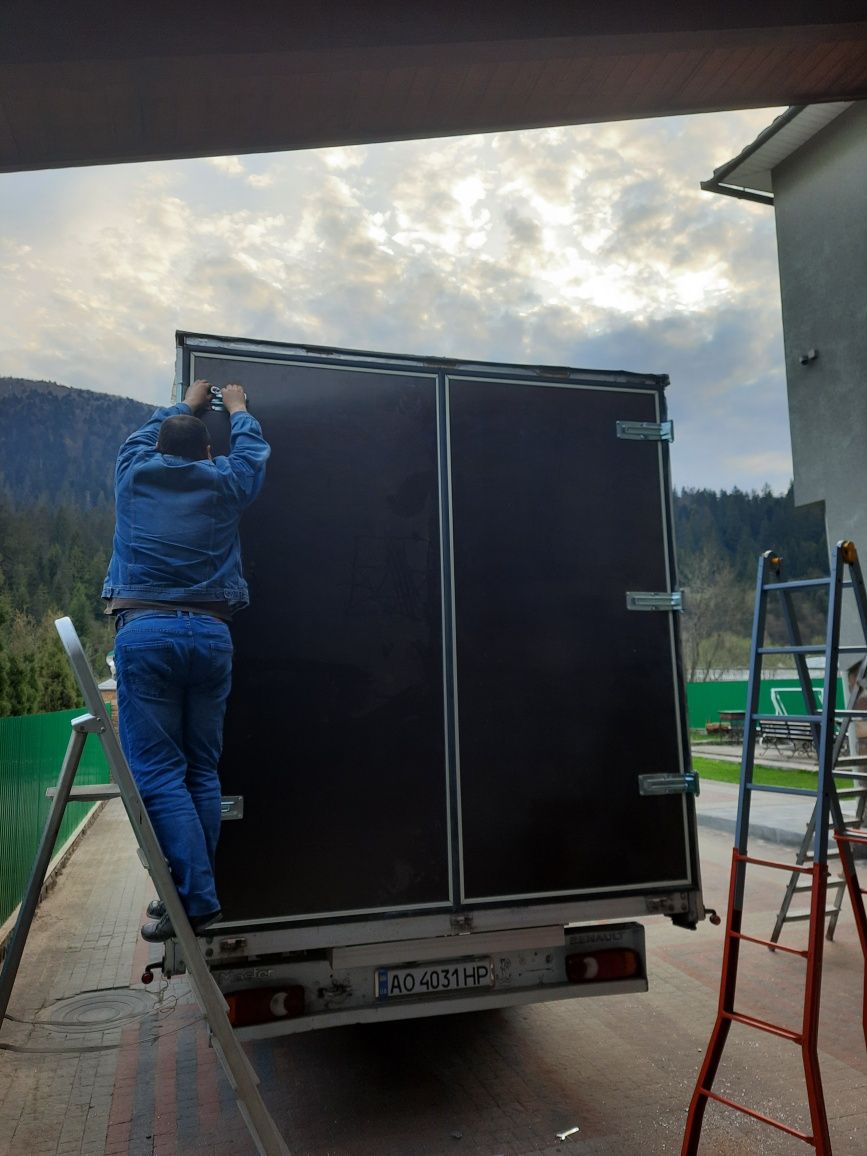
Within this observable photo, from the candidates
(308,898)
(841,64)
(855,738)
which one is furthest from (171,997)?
(841,64)

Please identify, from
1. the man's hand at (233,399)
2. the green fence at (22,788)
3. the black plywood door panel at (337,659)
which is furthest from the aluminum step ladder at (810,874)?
the green fence at (22,788)

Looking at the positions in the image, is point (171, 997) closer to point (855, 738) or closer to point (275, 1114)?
point (275, 1114)

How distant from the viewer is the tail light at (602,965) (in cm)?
391

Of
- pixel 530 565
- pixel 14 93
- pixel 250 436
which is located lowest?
pixel 530 565

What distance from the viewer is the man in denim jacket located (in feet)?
9.65

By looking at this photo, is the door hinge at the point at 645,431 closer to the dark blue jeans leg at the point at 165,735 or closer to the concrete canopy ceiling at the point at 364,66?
the dark blue jeans leg at the point at 165,735

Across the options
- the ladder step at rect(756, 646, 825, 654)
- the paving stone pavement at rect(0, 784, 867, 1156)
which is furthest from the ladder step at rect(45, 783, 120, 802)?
the ladder step at rect(756, 646, 825, 654)

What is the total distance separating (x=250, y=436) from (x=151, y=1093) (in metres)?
3.27

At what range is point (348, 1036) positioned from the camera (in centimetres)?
474

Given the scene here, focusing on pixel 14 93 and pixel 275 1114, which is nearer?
pixel 275 1114

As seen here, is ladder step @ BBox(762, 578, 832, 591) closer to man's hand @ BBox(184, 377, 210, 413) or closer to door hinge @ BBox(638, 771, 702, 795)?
door hinge @ BBox(638, 771, 702, 795)

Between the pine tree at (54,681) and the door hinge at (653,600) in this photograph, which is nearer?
the door hinge at (653,600)

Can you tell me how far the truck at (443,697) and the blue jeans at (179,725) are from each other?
344 mm

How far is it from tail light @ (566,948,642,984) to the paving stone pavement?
21.3 inches
